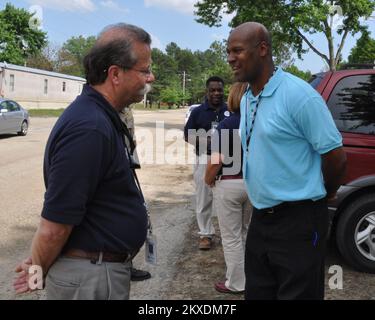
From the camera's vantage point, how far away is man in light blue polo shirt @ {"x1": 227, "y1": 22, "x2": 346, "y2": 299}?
7.59 ft

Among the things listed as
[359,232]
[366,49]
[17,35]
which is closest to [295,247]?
[359,232]

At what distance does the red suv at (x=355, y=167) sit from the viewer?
443 centimetres

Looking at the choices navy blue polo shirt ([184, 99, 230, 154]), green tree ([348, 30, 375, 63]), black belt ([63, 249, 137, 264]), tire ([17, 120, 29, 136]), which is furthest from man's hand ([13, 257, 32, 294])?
green tree ([348, 30, 375, 63])

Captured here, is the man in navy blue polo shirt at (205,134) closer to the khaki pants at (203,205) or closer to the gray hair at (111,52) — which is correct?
the khaki pants at (203,205)

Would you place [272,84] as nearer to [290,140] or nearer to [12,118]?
[290,140]

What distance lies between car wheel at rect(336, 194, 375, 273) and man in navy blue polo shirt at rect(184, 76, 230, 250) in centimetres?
156

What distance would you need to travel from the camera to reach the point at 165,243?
5.67m

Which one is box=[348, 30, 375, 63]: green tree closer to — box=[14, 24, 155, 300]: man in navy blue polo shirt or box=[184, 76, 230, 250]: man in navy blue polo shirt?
box=[184, 76, 230, 250]: man in navy blue polo shirt

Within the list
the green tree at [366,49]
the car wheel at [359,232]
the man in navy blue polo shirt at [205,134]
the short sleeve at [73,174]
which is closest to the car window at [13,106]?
the man in navy blue polo shirt at [205,134]

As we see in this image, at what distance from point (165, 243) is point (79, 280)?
3695 millimetres

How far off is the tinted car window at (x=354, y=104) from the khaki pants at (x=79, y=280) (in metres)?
3.16

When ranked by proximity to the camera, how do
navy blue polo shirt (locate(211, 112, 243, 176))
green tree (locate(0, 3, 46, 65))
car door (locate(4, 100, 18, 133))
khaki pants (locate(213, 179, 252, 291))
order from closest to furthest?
navy blue polo shirt (locate(211, 112, 243, 176)) < khaki pants (locate(213, 179, 252, 291)) < car door (locate(4, 100, 18, 133)) < green tree (locate(0, 3, 46, 65))
